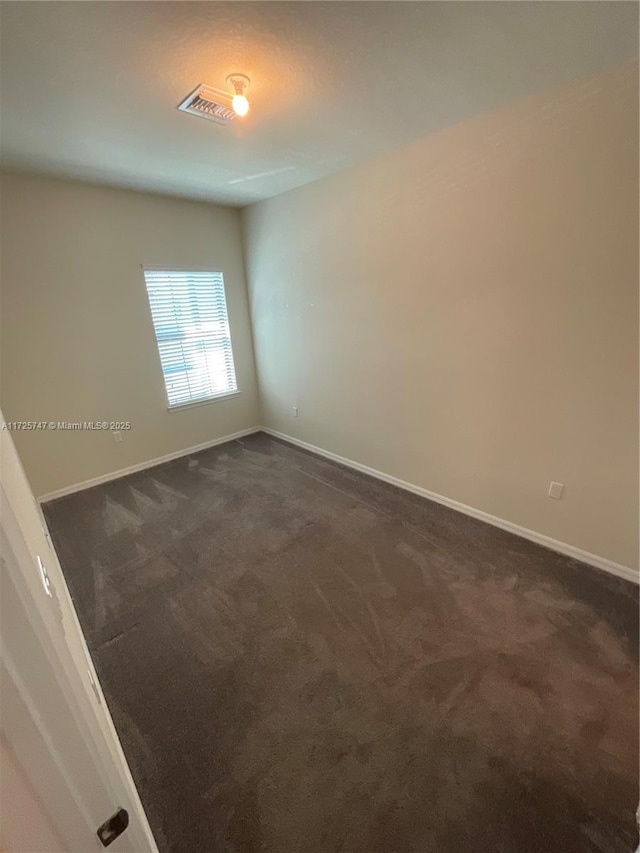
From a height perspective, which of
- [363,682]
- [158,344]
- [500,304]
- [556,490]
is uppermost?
[500,304]

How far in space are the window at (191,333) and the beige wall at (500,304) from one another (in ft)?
3.63

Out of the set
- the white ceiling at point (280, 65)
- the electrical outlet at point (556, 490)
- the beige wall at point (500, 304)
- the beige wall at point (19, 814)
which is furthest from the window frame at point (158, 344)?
the beige wall at point (19, 814)

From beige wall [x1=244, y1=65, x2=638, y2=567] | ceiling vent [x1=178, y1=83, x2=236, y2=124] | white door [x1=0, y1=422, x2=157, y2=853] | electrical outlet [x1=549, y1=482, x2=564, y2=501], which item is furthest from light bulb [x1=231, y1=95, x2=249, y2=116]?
electrical outlet [x1=549, y1=482, x2=564, y2=501]

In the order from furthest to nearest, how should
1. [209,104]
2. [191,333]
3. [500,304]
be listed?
1. [191,333]
2. [500,304]
3. [209,104]

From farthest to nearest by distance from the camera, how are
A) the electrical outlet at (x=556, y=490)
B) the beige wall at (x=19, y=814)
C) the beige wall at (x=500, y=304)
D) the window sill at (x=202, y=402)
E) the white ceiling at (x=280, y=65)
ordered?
the window sill at (x=202, y=402)
the electrical outlet at (x=556, y=490)
the beige wall at (x=500, y=304)
the white ceiling at (x=280, y=65)
the beige wall at (x=19, y=814)

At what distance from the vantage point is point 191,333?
392 cm

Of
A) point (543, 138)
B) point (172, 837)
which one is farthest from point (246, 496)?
point (543, 138)

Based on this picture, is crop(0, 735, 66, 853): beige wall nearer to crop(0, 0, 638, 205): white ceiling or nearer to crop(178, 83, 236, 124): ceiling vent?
crop(0, 0, 638, 205): white ceiling

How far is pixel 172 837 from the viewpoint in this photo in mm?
1174

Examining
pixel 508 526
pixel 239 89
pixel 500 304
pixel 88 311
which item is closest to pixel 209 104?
pixel 239 89

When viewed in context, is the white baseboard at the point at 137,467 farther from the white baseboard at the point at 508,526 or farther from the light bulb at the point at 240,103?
the light bulb at the point at 240,103

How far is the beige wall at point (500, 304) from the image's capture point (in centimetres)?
183

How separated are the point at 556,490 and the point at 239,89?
275 centimetres

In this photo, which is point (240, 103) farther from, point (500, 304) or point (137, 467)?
point (137, 467)
